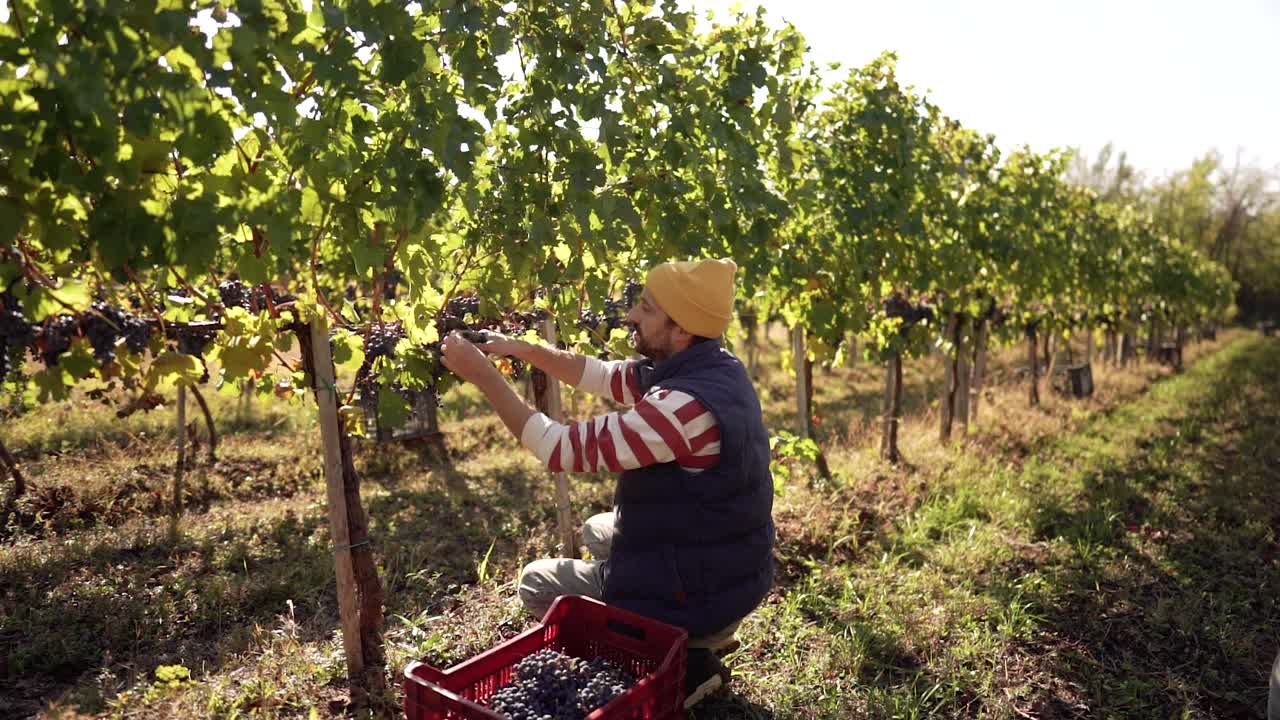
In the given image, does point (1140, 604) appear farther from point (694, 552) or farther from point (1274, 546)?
point (694, 552)

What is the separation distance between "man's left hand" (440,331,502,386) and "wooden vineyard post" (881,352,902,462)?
5.22 meters

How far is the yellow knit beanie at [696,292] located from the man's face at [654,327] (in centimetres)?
4

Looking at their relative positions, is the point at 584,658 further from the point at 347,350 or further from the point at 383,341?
the point at 383,341

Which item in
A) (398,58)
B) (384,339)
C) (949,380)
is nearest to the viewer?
(398,58)

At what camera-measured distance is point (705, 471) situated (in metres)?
2.79

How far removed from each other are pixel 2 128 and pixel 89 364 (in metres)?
0.70

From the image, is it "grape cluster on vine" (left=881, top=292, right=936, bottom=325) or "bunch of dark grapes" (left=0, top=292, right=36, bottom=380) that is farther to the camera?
"grape cluster on vine" (left=881, top=292, right=936, bottom=325)

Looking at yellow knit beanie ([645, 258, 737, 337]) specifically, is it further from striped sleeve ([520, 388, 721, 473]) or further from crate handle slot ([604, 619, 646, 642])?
crate handle slot ([604, 619, 646, 642])

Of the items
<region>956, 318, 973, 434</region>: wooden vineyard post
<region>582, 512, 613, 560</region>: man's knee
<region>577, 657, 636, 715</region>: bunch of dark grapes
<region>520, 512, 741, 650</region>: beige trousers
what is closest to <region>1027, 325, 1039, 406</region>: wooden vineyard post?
<region>956, 318, 973, 434</region>: wooden vineyard post

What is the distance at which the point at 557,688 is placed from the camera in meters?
2.50

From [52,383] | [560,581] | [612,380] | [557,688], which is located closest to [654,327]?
[612,380]

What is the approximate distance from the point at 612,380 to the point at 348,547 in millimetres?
1235

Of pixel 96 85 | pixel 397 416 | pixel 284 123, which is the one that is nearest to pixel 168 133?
pixel 284 123

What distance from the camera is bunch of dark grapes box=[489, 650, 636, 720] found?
2.40m
